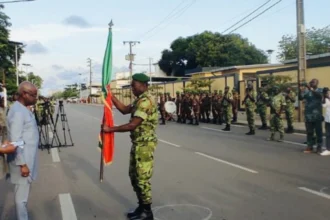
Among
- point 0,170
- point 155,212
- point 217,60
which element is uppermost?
point 217,60

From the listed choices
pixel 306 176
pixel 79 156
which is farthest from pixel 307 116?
pixel 79 156

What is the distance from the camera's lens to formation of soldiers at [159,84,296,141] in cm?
1324

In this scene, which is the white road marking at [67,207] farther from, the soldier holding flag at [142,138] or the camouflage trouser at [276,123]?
the camouflage trouser at [276,123]

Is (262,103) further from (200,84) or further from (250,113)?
(200,84)

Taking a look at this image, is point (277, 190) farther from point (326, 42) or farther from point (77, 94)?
point (77, 94)

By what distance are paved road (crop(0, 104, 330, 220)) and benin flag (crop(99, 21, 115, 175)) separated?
0.85 m

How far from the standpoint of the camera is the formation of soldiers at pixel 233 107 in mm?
13242

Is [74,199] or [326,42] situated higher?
[326,42]

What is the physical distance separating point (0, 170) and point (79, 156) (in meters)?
6.80

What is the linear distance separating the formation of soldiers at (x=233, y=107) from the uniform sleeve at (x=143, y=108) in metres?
8.67

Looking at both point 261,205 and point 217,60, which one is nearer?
point 261,205

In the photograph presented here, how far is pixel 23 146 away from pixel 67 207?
2030 mm

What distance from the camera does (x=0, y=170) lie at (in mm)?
4430

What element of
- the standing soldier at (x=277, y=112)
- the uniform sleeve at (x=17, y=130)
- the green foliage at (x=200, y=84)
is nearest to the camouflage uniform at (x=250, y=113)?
the standing soldier at (x=277, y=112)
